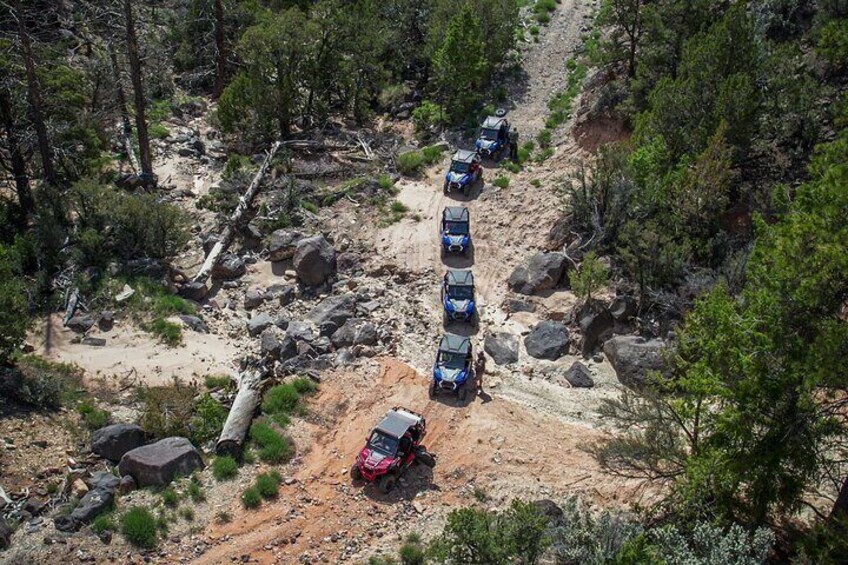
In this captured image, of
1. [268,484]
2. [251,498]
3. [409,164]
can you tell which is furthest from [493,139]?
[251,498]

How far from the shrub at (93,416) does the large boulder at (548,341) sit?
13432mm

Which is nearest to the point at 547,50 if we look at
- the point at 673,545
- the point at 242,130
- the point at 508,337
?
the point at 242,130

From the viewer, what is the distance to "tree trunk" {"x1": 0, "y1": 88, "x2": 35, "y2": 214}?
31.7 m

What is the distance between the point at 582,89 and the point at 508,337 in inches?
767

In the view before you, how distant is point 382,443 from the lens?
2180 cm

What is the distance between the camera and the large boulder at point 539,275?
2955cm

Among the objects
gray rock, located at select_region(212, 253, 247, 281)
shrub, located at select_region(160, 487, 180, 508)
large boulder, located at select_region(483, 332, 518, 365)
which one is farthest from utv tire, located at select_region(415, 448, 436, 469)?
gray rock, located at select_region(212, 253, 247, 281)

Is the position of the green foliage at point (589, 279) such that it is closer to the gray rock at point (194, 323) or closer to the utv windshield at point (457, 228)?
the utv windshield at point (457, 228)

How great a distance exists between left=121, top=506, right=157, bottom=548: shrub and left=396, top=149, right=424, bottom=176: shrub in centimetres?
2153

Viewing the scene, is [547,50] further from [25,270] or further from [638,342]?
[25,270]

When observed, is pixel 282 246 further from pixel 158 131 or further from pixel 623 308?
pixel 623 308

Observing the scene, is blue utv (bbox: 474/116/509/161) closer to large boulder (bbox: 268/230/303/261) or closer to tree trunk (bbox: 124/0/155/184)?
large boulder (bbox: 268/230/303/261)

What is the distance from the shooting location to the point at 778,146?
30.1 metres

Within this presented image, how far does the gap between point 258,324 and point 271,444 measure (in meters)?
6.35
